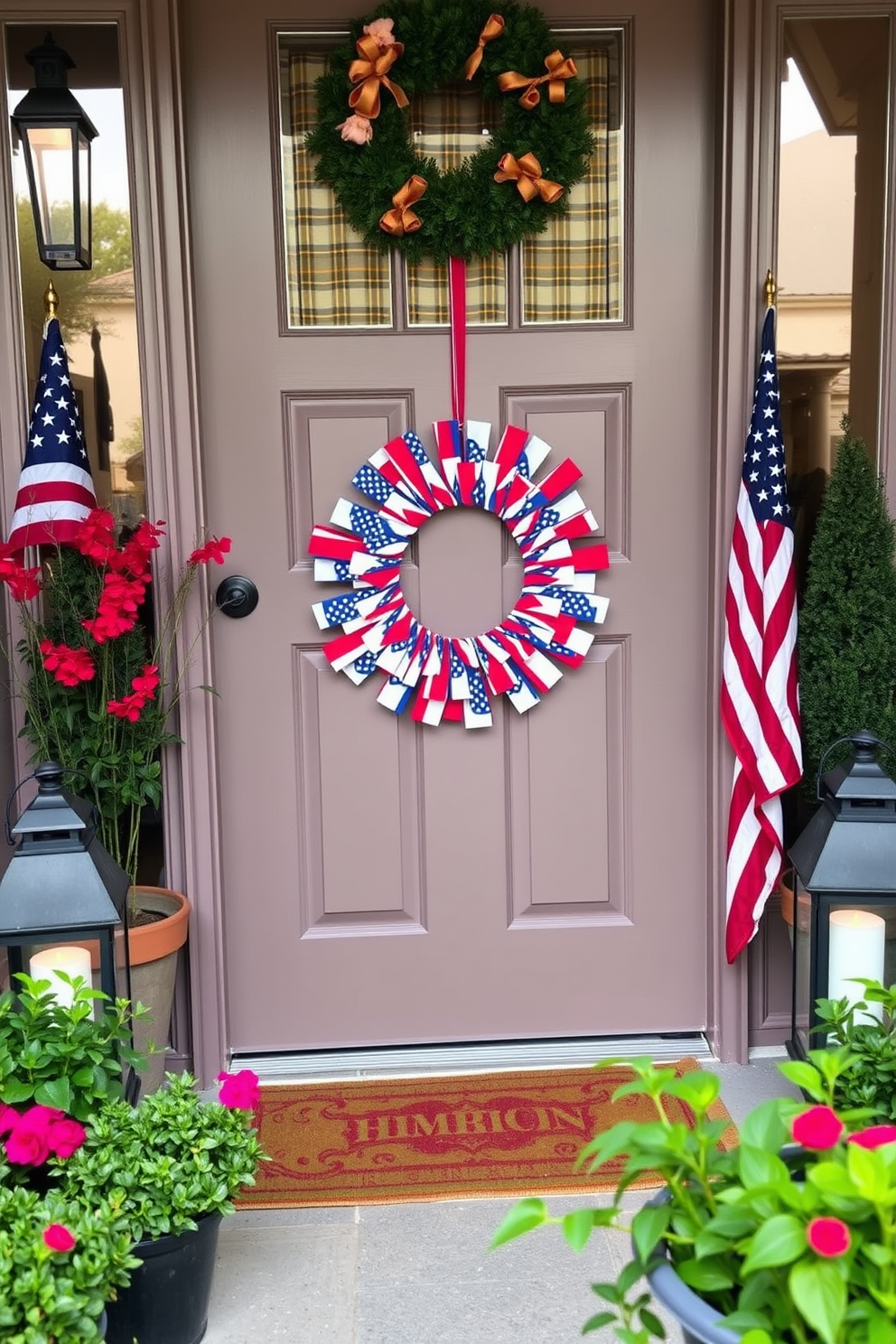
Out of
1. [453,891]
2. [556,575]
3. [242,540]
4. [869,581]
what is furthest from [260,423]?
[869,581]

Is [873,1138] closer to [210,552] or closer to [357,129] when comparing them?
[210,552]

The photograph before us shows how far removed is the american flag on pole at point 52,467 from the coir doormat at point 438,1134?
1.25 metres

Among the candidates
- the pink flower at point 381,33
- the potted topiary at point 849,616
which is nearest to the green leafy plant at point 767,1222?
the potted topiary at point 849,616

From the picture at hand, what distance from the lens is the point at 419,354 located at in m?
2.56

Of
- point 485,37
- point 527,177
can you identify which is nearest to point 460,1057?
point 527,177

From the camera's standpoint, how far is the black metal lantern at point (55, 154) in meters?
2.35

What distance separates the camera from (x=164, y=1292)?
1.71 metres

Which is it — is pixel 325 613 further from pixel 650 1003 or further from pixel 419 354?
pixel 650 1003

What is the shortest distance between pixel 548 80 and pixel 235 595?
48.2 inches

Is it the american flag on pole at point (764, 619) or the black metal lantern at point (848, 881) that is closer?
the black metal lantern at point (848, 881)

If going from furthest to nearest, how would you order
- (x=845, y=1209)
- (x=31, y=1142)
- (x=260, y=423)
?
(x=260, y=423)
(x=31, y=1142)
(x=845, y=1209)

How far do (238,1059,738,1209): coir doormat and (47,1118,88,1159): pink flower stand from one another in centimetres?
62

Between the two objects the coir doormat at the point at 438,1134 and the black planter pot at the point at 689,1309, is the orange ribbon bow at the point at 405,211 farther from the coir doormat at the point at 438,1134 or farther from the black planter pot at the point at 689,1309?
the black planter pot at the point at 689,1309

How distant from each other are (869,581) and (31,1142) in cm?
180
